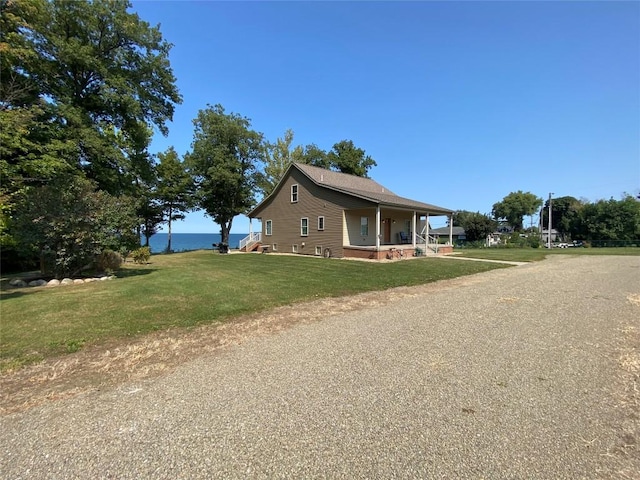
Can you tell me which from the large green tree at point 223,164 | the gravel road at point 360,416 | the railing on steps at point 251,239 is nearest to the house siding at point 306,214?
the railing on steps at point 251,239

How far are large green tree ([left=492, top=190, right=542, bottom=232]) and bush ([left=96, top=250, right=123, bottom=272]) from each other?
80849 mm

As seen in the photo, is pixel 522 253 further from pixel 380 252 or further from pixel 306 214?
pixel 306 214

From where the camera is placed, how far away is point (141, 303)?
22.4 feet

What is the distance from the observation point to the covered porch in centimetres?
1844

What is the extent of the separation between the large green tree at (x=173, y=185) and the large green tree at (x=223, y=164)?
0.92 metres

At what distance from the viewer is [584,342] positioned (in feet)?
14.9

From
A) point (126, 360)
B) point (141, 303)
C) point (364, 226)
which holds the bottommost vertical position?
point (126, 360)

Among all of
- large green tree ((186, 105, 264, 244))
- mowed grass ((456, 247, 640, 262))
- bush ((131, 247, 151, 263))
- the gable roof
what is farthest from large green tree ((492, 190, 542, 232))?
bush ((131, 247, 151, 263))

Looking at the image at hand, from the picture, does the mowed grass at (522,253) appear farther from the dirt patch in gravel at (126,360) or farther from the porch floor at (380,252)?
the dirt patch in gravel at (126,360)

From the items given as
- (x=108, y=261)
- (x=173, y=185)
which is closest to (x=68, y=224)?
(x=108, y=261)

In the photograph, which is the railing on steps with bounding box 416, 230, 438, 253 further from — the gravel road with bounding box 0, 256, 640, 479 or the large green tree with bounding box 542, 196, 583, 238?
the large green tree with bounding box 542, 196, 583, 238

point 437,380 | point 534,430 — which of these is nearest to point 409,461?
point 534,430

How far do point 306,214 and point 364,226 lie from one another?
4150 mm

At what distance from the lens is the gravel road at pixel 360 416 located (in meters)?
2.16
